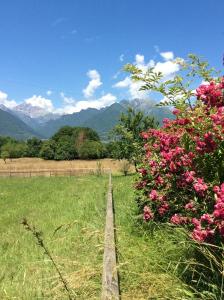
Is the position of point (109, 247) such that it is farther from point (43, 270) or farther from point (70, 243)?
point (70, 243)

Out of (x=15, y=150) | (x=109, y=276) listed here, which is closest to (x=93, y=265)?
(x=109, y=276)

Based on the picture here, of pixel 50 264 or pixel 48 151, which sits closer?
pixel 50 264

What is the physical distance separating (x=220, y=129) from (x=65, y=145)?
112597mm

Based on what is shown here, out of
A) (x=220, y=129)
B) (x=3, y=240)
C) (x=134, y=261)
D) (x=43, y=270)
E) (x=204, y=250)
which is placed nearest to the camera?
(x=204, y=250)

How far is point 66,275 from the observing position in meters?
5.39

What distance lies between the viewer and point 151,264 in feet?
18.9

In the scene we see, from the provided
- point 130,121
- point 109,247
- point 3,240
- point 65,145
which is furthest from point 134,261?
→ point 65,145

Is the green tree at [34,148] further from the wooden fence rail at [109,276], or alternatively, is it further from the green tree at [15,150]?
the wooden fence rail at [109,276]

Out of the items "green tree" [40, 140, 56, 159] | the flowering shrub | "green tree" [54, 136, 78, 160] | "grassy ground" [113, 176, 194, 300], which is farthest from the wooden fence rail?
"green tree" [40, 140, 56, 159]

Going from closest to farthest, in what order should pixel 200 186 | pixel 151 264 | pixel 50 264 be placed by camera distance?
pixel 200 186, pixel 151 264, pixel 50 264

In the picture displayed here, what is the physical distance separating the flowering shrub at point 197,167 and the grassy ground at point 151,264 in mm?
365

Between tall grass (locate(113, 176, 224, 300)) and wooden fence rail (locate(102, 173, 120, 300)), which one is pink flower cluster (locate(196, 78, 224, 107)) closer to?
tall grass (locate(113, 176, 224, 300))

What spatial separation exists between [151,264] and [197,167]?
1.35 m

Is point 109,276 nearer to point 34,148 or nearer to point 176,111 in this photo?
point 176,111
